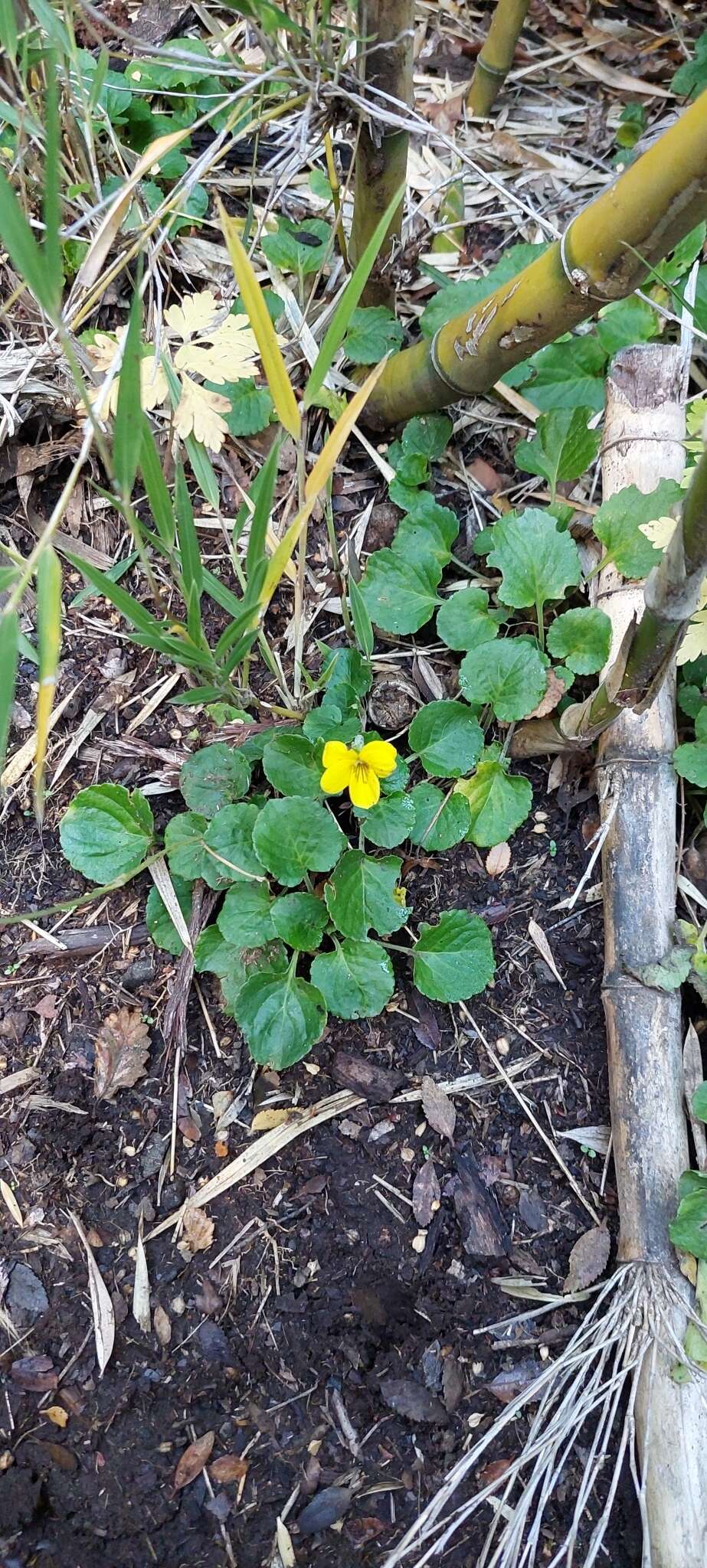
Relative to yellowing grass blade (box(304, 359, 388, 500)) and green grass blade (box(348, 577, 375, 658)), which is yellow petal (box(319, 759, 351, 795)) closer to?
green grass blade (box(348, 577, 375, 658))

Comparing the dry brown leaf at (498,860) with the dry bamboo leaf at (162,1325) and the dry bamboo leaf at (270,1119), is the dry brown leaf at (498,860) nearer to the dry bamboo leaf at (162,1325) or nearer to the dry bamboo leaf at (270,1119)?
the dry bamboo leaf at (270,1119)

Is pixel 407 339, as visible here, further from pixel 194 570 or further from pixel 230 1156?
pixel 230 1156

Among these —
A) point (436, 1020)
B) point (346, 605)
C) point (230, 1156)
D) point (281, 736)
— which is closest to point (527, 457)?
point (346, 605)

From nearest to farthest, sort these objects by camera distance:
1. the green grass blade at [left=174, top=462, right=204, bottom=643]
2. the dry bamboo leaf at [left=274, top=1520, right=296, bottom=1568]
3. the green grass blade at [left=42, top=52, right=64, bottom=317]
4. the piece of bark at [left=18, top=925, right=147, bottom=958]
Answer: the green grass blade at [left=42, top=52, right=64, bottom=317]
the green grass blade at [left=174, top=462, right=204, bottom=643]
the dry bamboo leaf at [left=274, top=1520, right=296, bottom=1568]
the piece of bark at [left=18, top=925, right=147, bottom=958]

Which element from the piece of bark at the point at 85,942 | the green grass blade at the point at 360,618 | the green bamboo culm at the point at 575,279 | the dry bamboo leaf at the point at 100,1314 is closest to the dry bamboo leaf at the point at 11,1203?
the dry bamboo leaf at the point at 100,1314

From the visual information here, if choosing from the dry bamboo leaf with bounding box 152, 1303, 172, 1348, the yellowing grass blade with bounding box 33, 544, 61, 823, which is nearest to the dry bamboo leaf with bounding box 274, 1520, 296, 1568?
the dry bamboo leaf with bounding box 152, 1303, 172, 1348

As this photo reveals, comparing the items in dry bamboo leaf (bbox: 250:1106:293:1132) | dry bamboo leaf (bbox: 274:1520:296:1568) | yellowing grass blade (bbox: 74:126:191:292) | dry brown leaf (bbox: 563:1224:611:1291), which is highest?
yellowing grass blade (bbox: 74:126:191:292)
